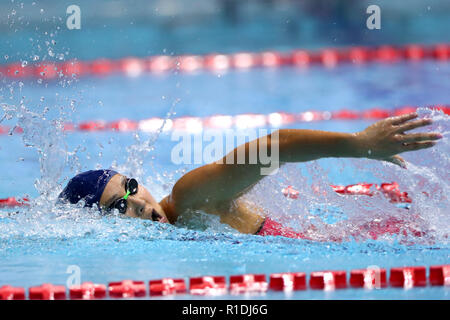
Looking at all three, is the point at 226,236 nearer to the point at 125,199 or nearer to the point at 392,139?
the point at 125,199

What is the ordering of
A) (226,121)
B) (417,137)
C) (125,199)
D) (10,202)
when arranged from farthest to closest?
(226,121), (10,202), (125,199), (417,137)

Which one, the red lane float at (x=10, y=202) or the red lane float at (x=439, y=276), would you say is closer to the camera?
the red lane float at (x=439, y=276)

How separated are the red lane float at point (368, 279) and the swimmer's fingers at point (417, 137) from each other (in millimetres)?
405

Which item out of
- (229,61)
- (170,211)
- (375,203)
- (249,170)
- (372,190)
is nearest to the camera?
(249,170)

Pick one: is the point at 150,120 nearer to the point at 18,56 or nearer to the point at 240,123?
the point at 240,123

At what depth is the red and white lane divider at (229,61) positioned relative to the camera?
16.6 feet

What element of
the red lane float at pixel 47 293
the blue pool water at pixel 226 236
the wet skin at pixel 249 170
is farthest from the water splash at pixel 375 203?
the red lane float at pixel 47 293

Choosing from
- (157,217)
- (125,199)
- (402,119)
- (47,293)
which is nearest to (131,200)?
(125,199)

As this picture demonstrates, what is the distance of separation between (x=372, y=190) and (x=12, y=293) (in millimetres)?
1539

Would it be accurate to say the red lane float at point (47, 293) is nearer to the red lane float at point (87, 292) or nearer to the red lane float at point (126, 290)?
the red lane float at point (87, 292)

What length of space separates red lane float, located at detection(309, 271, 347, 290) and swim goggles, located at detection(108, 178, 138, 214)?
2.37 feet

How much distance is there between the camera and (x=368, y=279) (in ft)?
5.66
